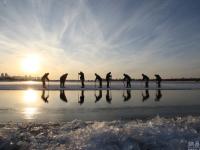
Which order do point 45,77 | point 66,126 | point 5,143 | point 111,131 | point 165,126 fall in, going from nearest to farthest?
point 5,143, point 111,131, point 165,126, point 66,126, point 45,77

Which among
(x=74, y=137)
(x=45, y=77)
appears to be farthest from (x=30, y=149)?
(x=45, y=77)

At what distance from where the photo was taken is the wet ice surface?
23.0ft

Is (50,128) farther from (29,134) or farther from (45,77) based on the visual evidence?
(45,77)

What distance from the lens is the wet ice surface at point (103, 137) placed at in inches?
276

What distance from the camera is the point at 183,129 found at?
27.1 feet

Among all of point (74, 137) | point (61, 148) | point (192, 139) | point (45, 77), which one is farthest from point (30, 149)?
point (45, 77)

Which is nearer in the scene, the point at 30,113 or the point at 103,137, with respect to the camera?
the point at 103,137

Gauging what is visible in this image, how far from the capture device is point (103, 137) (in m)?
7.39

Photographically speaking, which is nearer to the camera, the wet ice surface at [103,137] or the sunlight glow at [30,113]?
the wet ice surface at [103,137]

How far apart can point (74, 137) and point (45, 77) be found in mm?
31152

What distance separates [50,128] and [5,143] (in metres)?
1.96

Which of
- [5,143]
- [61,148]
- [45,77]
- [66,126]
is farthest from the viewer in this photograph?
[45,77]

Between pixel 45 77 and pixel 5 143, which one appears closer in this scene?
pixel 5 143

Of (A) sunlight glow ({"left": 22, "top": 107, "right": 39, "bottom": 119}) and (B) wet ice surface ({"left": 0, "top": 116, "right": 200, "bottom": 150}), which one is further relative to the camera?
(A) sunlight glow ({"left": 22, "top": 107, "right": 39, "bottom": 119})
